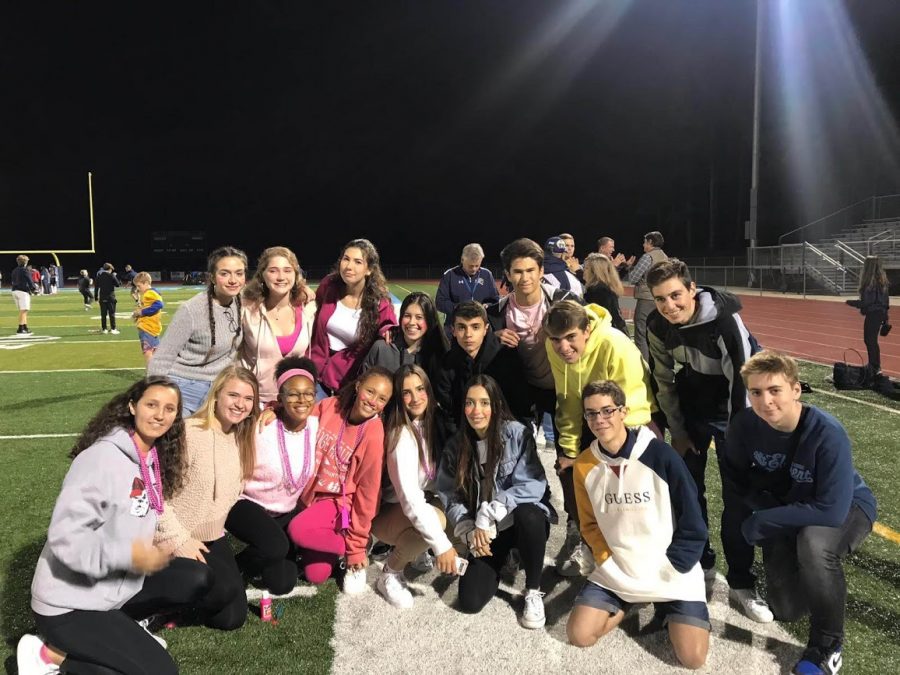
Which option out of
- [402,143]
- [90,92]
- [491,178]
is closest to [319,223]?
[402,143]

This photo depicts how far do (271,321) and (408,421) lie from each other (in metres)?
1.12

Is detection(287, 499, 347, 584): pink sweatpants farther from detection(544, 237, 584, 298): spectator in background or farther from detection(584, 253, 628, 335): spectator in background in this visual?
detection(584, 253, 628, 335): spectator in background

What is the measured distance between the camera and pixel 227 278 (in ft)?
11.8

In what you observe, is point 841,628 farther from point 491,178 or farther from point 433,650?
point 491,178

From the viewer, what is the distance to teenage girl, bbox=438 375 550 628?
3.02 m

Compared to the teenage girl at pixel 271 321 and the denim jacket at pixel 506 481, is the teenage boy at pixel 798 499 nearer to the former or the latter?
the denim jacket at pixel 506 481

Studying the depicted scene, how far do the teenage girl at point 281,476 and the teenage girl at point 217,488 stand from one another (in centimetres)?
8

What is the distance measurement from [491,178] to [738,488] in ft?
164

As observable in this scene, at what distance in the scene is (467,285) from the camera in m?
6.52

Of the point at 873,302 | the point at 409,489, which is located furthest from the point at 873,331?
the point at 409,489

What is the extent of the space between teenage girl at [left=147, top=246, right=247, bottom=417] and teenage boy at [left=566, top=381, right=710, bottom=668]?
2.13 m

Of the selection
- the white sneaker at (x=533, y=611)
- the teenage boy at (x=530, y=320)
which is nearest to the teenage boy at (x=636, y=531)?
the white sneaker at (x=533, y=611)

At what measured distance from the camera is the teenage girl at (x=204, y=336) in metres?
3.53

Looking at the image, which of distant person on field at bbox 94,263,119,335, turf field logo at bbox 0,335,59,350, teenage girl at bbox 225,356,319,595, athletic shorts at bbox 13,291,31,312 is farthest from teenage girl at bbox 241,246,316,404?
athletic shorts at bbox 13,291,31,312
